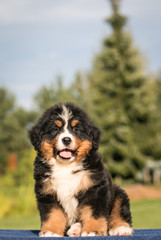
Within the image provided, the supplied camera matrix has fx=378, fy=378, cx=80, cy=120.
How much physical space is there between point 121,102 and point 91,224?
69.0ft

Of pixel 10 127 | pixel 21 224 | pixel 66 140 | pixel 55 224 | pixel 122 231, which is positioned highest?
pixel 10 127

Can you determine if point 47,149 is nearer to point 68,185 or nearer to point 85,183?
point 68,185

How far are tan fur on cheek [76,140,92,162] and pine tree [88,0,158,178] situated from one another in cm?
1902

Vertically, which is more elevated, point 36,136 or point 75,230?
point 36,136

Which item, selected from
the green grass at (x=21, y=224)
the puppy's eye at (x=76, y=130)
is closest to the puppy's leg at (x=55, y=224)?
the puppy's eye at (x=76, y=130)

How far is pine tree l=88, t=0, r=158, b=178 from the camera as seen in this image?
77.7 ft

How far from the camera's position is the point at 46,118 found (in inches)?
175

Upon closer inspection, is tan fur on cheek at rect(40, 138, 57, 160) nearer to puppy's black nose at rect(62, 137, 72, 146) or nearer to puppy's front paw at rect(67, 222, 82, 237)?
puppy's black nose at rect(62, 137, 72, 146)

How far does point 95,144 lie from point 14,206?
14.0 meters

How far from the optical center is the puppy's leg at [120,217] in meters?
4.09

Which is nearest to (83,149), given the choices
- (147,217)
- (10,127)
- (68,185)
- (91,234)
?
(68,185)

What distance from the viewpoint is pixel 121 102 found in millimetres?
24703

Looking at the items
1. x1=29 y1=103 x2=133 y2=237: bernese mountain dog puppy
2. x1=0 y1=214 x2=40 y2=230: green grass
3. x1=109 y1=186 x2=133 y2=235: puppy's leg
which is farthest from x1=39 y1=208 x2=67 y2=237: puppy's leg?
x1=0 y1=214 x2=40 y2=230: green grass

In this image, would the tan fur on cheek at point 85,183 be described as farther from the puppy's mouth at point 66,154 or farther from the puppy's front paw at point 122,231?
the puppy's front paw at point 122,231
